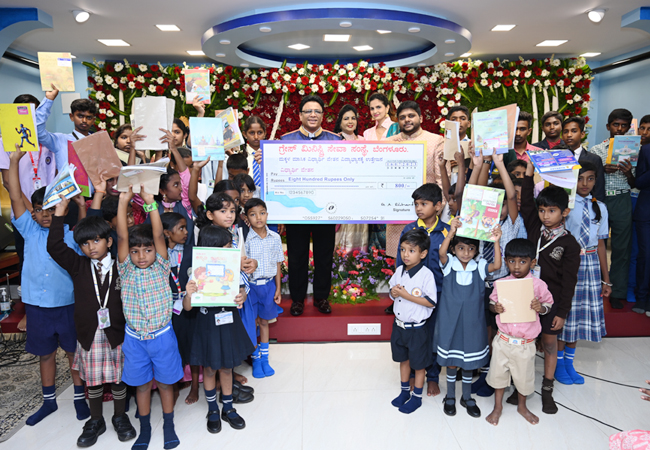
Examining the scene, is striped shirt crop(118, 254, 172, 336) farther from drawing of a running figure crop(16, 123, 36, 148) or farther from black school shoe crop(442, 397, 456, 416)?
black school shoe crop(442, 397, 456, 416)

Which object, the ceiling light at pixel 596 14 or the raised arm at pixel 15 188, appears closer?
the raised arm at pixel 15 188

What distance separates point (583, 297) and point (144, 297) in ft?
9.16

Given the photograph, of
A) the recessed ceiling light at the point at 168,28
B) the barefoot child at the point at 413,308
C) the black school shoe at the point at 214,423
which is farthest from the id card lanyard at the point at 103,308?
the recessed ceiling light at the point at 168,28

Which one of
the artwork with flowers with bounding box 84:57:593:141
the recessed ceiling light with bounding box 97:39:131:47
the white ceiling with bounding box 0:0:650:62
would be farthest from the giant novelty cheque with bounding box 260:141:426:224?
the recessed ceiling light with bounding box 97:39:131:47

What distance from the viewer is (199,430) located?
92.7 inches

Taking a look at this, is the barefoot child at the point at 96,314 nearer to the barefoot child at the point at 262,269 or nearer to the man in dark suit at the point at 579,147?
the barefoot child at the point at 262,269

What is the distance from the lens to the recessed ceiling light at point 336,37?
567 cm

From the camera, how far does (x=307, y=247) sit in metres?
3.39

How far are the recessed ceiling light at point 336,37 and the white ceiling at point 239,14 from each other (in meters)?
1.26

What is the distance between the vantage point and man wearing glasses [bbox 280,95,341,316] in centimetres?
336

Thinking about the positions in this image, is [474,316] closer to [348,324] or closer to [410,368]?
[410,368]

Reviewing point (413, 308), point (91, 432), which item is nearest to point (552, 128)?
point (413, 308)

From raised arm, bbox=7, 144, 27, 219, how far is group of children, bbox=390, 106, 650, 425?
2.19m

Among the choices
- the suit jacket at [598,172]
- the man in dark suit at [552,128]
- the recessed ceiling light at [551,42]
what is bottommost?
the suit jacket at [598,172]
